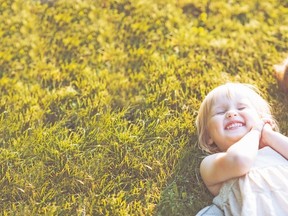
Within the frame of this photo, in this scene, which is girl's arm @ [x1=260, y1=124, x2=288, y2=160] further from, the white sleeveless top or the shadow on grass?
the shadow on grass

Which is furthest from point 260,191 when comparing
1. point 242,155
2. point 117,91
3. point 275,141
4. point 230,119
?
point 117,91

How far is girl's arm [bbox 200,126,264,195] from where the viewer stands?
3.29 m

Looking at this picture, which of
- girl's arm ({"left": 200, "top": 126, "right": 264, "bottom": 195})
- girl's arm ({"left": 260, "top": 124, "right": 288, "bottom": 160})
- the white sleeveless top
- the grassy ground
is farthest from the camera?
Result: the grassy ground

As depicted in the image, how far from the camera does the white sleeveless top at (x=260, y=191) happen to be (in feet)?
10.3

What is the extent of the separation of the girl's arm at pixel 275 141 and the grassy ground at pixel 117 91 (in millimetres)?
499

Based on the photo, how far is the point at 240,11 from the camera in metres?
5.07

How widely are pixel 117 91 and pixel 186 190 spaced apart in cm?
106

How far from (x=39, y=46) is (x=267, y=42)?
76.5 inches

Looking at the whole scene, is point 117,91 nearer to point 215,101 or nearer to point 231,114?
point 215,101

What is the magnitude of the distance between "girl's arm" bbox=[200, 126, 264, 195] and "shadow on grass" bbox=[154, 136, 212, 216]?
0.11 m

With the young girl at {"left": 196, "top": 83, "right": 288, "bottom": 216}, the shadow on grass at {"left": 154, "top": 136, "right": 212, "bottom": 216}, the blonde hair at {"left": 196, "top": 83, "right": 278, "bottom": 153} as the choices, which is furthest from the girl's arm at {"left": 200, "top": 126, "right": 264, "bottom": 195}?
the blonde hair at {"left": 196, "top": 83, "right": 278, "bottom": 153}

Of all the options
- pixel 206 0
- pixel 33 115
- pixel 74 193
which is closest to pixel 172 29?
pixel 206 0

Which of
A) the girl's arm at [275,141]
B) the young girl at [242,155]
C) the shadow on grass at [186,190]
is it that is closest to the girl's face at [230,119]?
the young girl at [242,155]

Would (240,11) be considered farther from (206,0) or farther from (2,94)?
(2,94)
